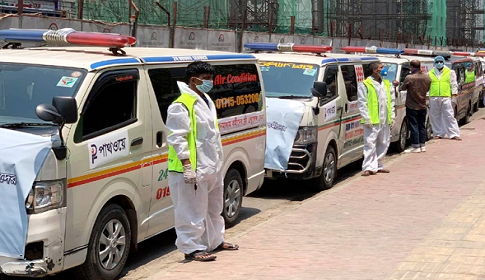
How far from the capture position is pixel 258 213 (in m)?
10.0

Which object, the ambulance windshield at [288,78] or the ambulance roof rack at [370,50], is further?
the ambulance roof rack at [370,50]

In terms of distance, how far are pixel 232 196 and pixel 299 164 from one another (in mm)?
2205

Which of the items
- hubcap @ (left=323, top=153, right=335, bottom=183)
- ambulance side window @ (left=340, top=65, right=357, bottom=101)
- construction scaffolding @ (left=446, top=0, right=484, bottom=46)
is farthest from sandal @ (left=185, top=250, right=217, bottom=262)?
construction scaffolding @ (left=446, top=0, right=484, bottom=46)

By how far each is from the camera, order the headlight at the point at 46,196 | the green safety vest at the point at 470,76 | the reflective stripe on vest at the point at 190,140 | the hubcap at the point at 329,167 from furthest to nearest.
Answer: the green safety vest at the point at 470,76, the hubcap at the point at 329,167, the reflective stripe on vest at the point at 190,140, the headlight at the point at 46,196

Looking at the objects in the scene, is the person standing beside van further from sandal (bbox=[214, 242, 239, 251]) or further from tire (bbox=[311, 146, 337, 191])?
sandal (bbox=[214, 242, 239, 251])

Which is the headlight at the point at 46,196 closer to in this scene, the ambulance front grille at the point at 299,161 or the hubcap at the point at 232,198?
the hubcap at the point at 232,198

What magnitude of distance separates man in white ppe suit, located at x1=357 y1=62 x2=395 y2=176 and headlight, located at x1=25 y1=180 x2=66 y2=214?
7.16 meters

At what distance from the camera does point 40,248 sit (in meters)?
5.71

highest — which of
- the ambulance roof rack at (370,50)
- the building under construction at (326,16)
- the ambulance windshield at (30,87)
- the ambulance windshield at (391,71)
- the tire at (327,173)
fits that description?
the building under construction at (326,16)

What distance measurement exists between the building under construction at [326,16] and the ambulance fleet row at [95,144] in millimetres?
6685

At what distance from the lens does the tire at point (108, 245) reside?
623 cm

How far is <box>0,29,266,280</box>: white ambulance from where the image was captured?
18.6 feet

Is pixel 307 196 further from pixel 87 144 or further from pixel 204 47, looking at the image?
pixel 204 47

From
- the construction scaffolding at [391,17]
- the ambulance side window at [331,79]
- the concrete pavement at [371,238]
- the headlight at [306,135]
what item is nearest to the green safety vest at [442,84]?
the concrete pavement at [371,238]
